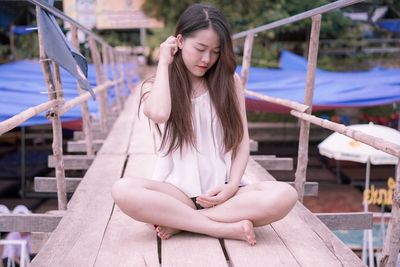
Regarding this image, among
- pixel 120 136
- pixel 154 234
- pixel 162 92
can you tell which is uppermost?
pixel 162 92

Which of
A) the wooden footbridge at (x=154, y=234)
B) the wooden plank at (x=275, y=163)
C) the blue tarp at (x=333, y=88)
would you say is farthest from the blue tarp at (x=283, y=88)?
the wooden footbridge at (x=154, y=234)

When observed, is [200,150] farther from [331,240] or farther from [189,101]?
[331,240]

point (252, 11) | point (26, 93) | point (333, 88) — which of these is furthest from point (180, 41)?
point (252, 11)

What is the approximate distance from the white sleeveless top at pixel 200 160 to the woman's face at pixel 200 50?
121mm

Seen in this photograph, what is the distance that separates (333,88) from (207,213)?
449cm

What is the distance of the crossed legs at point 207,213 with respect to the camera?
62.6 inches

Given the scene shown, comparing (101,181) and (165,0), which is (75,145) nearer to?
(101,181)

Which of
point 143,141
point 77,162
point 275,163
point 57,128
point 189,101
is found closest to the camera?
point 189,101

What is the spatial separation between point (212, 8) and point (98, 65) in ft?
9.12

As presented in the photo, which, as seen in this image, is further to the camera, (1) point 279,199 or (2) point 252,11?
(2) point 252,11

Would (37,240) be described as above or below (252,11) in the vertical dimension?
below

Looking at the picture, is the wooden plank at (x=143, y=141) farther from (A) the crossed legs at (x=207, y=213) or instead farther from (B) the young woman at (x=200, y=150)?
(A) the crossed legs at (x=207, y=213)

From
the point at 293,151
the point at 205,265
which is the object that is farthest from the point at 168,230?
the point at 293,151

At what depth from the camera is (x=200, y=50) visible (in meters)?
1.65
